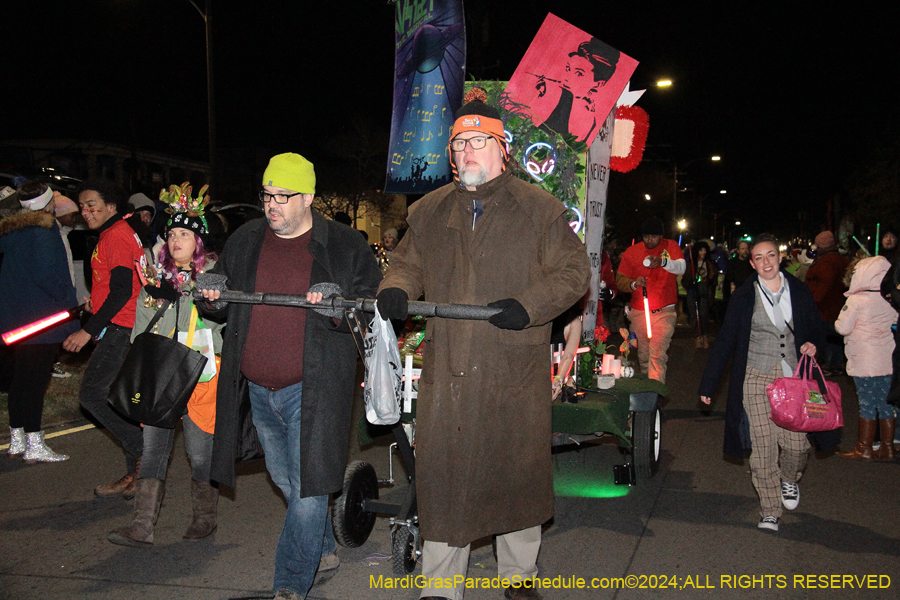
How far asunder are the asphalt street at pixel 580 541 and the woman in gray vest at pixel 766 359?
0.35 metres

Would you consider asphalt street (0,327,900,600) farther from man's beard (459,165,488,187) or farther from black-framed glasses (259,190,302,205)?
man's beard (459,165,488,187)

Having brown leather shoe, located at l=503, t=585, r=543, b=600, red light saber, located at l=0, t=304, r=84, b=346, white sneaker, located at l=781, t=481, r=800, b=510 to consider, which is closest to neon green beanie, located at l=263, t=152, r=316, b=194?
brown leather shoe, located at l=503, t=585, r=543, b=600

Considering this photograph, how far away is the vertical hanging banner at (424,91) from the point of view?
6.88 meters

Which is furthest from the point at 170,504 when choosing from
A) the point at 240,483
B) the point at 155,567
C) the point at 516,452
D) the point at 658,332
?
the point at 658,332

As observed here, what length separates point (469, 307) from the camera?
3.15 metres

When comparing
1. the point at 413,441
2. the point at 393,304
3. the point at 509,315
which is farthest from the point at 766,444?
the point at 393,304

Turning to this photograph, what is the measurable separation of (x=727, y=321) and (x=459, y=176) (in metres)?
2.61

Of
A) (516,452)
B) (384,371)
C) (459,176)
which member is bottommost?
(516,452)

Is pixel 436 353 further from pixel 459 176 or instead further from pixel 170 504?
pixel 170 504

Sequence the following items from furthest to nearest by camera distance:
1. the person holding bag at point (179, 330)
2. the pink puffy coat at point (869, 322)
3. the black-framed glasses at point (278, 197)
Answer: the pink puffy coat at point (869, 322), the person holding bag at point (179, 330), the black-framed glasses at point (278, 197)

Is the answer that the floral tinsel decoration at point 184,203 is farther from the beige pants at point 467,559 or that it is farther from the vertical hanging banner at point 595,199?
the vertical hanging banner at point 595,199

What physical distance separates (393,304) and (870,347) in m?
5.38

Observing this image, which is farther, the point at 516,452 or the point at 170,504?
the point at 170,504

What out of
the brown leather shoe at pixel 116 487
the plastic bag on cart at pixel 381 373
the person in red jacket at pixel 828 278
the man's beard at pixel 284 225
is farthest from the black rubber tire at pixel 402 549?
the person in red jacket at pixel 828 278
